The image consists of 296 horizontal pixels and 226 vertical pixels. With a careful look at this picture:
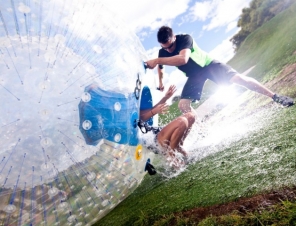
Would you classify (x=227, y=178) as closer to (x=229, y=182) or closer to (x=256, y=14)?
(x=229, y=182)

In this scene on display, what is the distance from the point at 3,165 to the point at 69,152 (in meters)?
0.47

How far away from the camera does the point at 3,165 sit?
2195 mm

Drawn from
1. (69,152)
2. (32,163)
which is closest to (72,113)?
(69,152)

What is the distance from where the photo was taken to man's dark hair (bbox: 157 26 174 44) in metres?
4.24

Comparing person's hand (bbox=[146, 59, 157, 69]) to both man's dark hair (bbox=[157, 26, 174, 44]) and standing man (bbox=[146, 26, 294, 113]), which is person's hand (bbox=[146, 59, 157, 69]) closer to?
standing man (bbox=[146, 26, 294, 113])

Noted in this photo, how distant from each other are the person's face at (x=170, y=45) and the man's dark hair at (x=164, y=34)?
0.17 ft

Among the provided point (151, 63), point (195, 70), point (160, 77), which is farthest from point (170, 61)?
point (195, 70)

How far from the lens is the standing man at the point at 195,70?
431 centimetres

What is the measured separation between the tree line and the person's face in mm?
29327

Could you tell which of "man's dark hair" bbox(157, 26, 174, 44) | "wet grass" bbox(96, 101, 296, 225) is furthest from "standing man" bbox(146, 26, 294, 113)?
"wet grass" bbox(96, 101, 296, 225)

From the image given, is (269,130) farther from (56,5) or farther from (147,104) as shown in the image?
(56,5)

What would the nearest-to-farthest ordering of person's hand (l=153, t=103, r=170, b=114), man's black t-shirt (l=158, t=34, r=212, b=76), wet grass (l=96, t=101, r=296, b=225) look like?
wet grass (l=96, t=101, r=296, b=225) → person's hand (l=153, t=103, r=170, b=114) → man's black t-shirt (l=158, t=34, r=212, b=76)

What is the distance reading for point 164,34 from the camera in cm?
424


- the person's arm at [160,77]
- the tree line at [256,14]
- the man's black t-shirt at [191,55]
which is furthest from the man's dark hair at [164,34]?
the tree line at [256,14]
